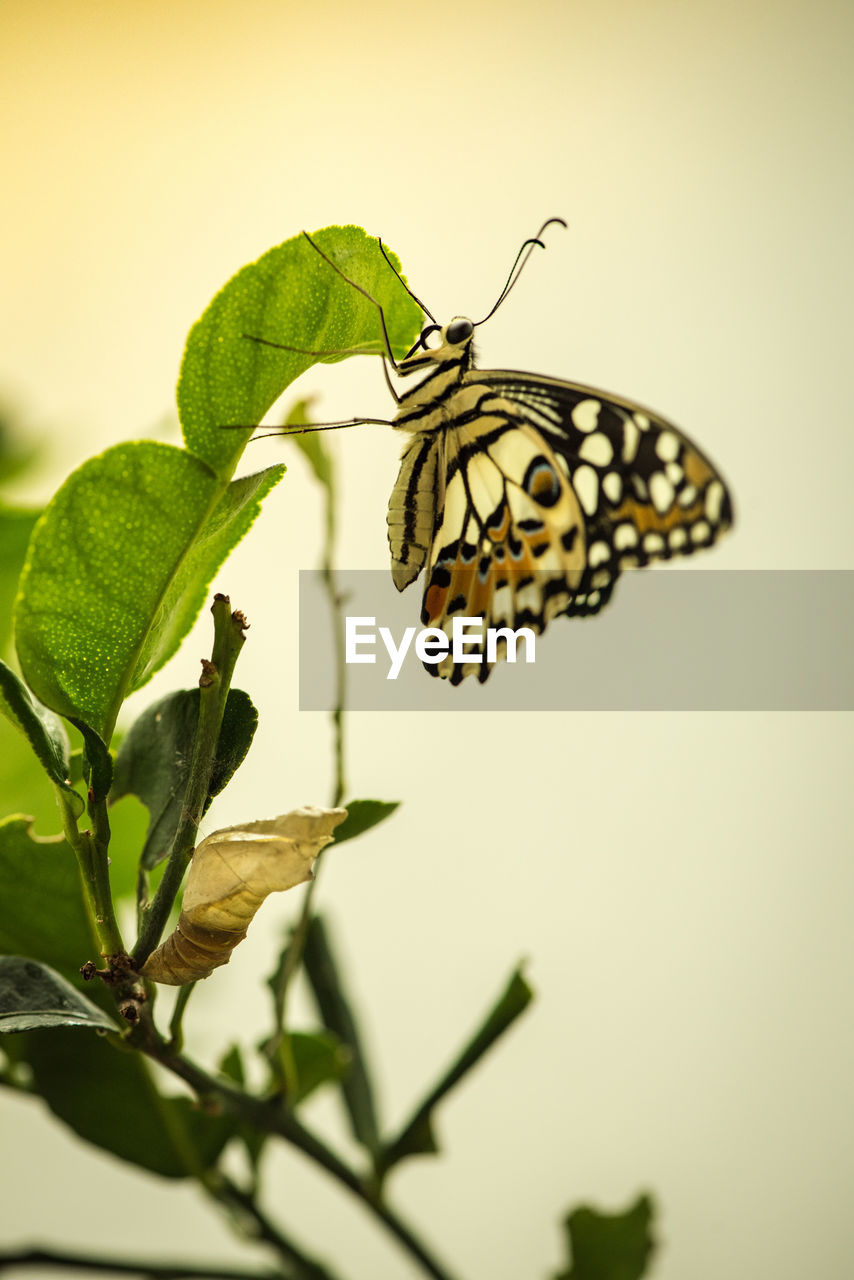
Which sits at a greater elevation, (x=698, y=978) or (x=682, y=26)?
(x=682, y=26)

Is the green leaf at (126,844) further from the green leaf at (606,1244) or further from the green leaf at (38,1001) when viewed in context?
the green leaf at (606,1244)

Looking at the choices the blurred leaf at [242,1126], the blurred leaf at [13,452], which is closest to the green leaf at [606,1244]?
the blurred leaf at [242,1126]

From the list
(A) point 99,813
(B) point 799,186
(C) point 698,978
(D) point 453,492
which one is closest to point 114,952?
(A) point 99,813

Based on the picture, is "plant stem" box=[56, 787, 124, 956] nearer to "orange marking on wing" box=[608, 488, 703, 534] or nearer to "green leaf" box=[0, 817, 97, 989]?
"green leaf" box=[0, 817, 97, 989]

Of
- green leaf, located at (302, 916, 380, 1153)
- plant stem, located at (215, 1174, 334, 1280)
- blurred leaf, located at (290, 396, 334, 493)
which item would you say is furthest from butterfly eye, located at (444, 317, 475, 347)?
plant stem, located at (215, 1174, 334, 1280)

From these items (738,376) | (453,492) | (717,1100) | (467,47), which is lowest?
(717,1100)

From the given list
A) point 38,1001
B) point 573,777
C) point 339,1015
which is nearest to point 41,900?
point 38,1001

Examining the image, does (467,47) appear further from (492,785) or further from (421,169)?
(492,785)
